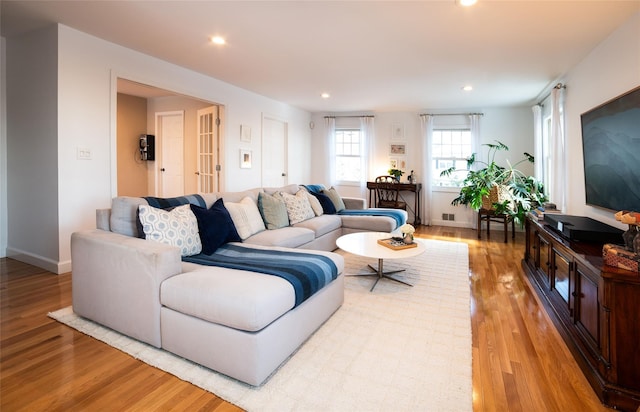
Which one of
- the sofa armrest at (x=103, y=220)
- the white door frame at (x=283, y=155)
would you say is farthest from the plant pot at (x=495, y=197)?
the sofa armrest at (x=103, y=220)

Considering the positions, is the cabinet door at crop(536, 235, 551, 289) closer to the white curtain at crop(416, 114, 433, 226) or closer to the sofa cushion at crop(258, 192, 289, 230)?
the sofa cushion at crop(258, 192, 289, 230)

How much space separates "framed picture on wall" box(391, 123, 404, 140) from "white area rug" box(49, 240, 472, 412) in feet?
15.7

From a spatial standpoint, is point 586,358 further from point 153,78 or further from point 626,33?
point 153,78

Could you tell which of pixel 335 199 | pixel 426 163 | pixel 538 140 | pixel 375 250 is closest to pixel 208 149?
pixel 335 199

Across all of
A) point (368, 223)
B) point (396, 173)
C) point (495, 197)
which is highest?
point (396, 173)

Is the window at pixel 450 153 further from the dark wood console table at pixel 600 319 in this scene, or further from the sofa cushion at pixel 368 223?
the dark wood console table at pixel 600 319

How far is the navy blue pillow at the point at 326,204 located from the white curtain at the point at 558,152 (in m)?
2.90

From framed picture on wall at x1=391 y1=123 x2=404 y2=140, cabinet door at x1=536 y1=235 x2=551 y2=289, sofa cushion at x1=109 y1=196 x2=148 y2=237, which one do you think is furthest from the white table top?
framed picture on wall at x1=391 y1=123 x2=404 y2=140

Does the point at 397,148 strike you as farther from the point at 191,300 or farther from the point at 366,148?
the point at 191,300

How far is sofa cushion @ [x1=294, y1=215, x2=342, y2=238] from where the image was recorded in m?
3.99

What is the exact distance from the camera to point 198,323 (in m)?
1.78

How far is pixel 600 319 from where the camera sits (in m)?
1.71

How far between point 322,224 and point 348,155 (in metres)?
3.75

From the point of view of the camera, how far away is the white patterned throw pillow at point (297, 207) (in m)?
4.07
